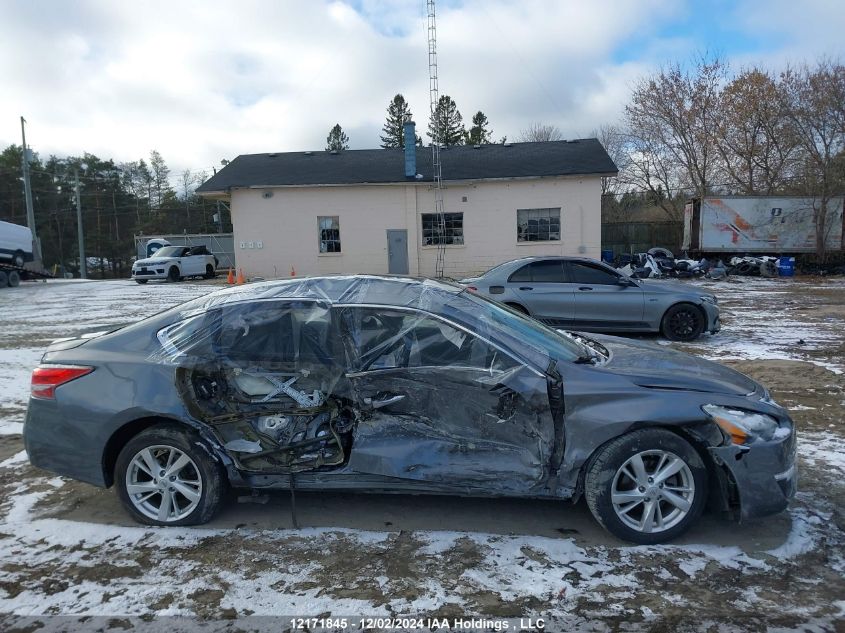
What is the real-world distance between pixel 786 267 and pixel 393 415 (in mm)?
24664

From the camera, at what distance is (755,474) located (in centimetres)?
324

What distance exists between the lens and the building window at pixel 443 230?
78.5ft

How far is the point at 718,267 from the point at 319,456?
22611 millimetres

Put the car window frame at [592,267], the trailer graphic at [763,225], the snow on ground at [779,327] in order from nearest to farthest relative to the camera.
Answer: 1. the snow on ground at [779,327]
2. the car window frame at [592,267]
3. the trailer graphic at [763,225]

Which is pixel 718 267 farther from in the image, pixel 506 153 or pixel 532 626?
pixel 532 626

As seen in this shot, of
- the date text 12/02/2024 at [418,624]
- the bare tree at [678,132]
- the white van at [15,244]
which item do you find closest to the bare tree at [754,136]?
the bare tree at [678,132]

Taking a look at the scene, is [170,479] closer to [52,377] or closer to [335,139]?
[52,377]

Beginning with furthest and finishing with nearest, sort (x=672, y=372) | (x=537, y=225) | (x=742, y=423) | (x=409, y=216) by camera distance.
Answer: (x=409, y=216)
(x=537, y=225)
(x=672, y=372)
(x=742, y=423)

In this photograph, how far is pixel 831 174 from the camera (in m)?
23.5

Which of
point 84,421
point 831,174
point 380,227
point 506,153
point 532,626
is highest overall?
point 506,153

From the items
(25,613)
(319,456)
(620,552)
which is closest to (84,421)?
(25,613)

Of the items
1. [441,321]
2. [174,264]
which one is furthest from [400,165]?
[441,321]

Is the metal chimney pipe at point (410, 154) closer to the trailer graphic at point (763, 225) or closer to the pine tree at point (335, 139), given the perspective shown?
the trailer graphic at point (763, 225)

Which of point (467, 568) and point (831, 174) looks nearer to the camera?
point (467, 568)
